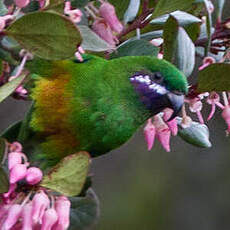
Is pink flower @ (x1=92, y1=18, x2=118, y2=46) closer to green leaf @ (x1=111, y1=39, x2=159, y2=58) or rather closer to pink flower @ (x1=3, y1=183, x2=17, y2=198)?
green leaf @ (x1=111, y1=39, x2=159, y2=58)

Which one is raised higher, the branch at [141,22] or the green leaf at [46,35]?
the green leaf at [46,35]

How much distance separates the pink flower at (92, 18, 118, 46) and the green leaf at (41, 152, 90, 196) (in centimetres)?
28

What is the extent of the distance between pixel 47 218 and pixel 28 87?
0.34 meters

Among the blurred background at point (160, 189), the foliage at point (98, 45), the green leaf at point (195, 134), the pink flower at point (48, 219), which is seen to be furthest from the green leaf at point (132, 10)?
the blurred background at point (160, 189)

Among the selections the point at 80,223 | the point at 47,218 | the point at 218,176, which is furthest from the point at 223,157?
the point at 47,218

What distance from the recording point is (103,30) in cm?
157

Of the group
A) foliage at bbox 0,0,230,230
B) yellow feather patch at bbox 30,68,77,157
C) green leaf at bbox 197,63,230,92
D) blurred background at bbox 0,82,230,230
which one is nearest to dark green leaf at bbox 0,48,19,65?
foliage at bbox 0,0,230,230

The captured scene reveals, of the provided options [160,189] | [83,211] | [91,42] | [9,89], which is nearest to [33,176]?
[9,89]

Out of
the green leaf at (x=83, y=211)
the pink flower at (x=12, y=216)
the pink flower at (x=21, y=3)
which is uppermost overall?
the pink flower at (x=21, y=3)

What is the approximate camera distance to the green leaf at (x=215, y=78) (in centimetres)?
148

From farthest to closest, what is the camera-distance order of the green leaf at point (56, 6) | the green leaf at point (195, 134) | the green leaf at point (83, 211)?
the green leaf at point (83, 211), the green leaf at point (195, 134), the green leaf at point (56, 6)

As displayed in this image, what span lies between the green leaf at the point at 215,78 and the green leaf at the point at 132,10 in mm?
203

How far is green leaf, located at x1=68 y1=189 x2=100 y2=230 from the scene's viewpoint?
1748mm

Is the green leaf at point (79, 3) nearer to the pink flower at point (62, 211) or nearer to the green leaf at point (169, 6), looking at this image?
the green leaf at point (169, 6)
